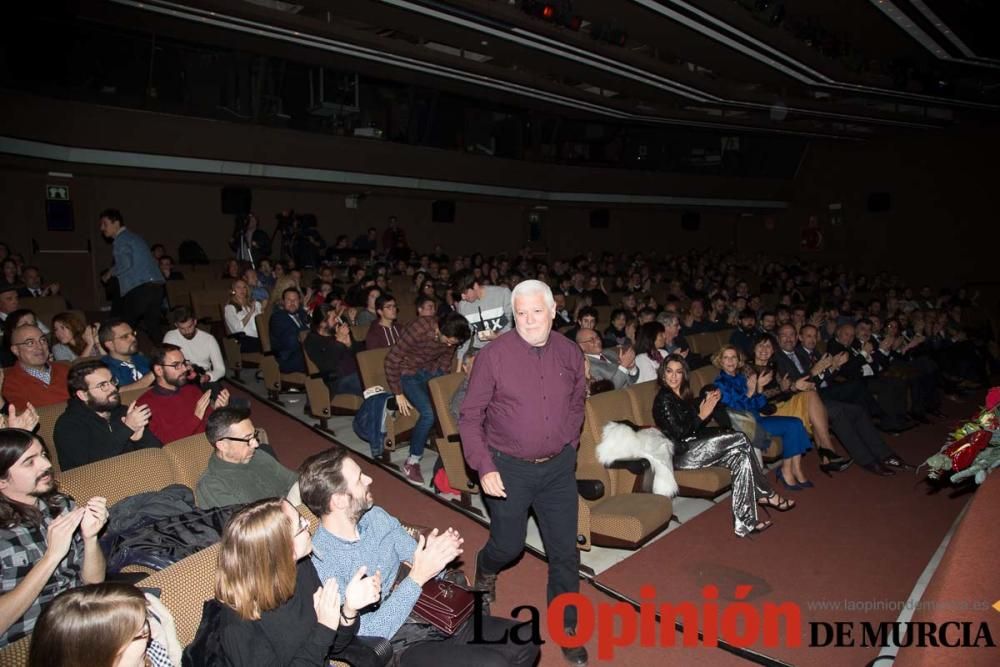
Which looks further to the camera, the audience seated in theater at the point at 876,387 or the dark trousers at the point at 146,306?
the audience seated in theater at the point at 876,387

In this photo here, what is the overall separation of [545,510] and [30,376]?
3319 mm

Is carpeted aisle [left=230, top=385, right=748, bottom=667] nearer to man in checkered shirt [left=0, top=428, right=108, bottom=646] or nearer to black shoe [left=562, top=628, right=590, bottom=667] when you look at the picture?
black shoe [left=562, top=628, right=590, bottom=667]

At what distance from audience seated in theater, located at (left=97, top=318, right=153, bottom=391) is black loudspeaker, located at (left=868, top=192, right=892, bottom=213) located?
64.9 feet

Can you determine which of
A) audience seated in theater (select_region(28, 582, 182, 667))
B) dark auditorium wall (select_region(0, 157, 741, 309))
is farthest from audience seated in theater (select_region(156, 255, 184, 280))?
audience seated in theater (select_region(28, 582, 182, 667))

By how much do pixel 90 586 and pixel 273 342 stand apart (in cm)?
485

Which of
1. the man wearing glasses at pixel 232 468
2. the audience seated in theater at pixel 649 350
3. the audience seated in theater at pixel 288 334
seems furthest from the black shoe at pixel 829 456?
the audience seated in theater at pixel 288 334

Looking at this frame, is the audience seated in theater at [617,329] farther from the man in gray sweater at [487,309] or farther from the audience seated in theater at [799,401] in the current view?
the audience seated in theater at [799,401]

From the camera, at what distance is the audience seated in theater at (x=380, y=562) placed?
6.65ft

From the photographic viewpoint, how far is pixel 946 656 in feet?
4.89

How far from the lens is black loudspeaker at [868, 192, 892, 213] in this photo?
1773cm

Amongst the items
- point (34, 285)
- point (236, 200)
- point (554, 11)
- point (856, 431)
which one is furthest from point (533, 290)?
point (236, 200)

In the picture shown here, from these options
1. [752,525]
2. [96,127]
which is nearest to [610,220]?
[96,127]

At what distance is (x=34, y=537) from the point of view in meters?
2.05

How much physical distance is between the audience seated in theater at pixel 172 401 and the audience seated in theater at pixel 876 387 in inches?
223
